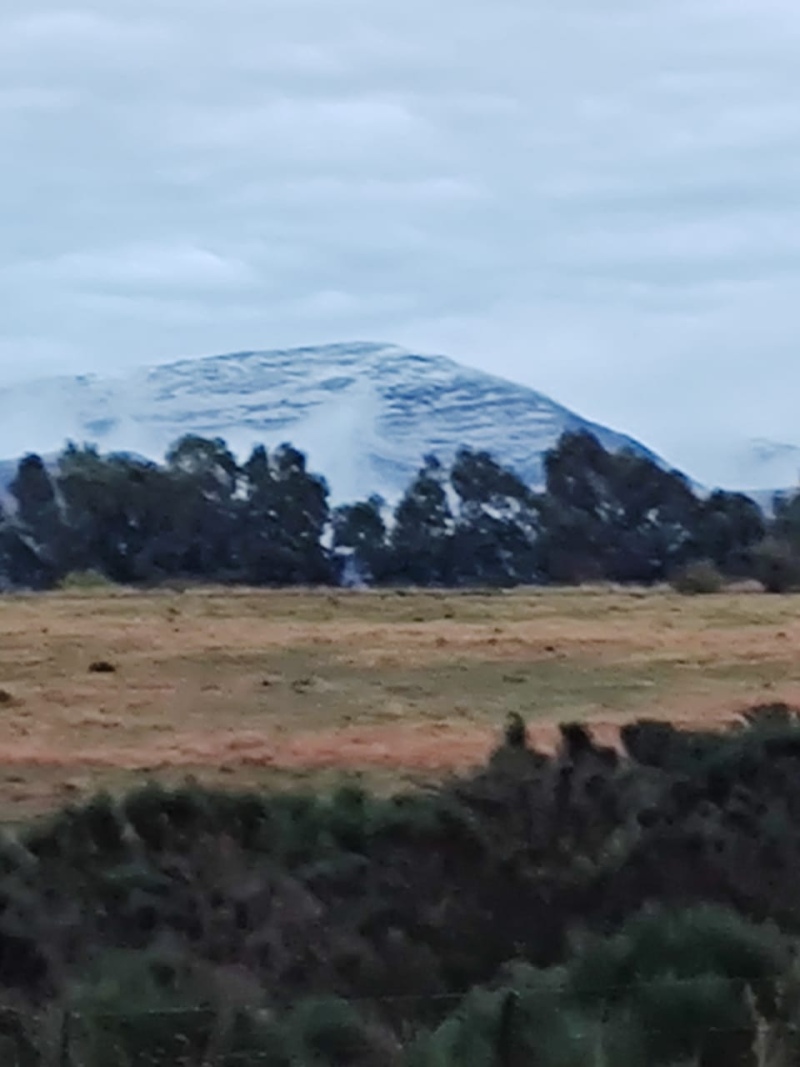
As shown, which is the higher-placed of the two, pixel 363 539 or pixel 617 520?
pixel 617 520

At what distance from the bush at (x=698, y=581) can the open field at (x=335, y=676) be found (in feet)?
11.9

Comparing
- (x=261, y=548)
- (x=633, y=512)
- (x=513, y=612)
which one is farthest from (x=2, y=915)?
(x=633, y=512)

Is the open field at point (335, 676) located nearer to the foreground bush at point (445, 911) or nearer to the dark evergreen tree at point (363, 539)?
the foreground bush at point (445, 911)

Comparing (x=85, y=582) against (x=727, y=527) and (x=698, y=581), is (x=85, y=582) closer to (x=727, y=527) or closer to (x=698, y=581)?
(x=698, y=581)

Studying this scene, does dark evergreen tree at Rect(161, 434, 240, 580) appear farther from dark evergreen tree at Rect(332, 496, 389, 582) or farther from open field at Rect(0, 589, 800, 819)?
open field at Rect(0, 589, 800, 819)

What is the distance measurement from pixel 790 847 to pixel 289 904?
132 inches

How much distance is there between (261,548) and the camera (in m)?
65.8

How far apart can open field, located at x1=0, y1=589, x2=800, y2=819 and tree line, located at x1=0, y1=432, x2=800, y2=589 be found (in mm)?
14219

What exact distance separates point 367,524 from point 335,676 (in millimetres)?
30292

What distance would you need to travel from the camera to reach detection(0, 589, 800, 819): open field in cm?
2558

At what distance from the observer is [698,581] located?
55344mm

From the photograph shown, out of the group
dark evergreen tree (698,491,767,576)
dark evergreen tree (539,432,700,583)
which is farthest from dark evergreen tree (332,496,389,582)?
dark evergreen tree (698,491,767,576)

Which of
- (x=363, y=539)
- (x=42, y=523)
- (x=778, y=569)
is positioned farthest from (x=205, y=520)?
(x=778, y=569)

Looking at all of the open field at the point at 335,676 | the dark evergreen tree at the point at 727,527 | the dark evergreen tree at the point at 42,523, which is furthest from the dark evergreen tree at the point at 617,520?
the open field at the point at 335,676
